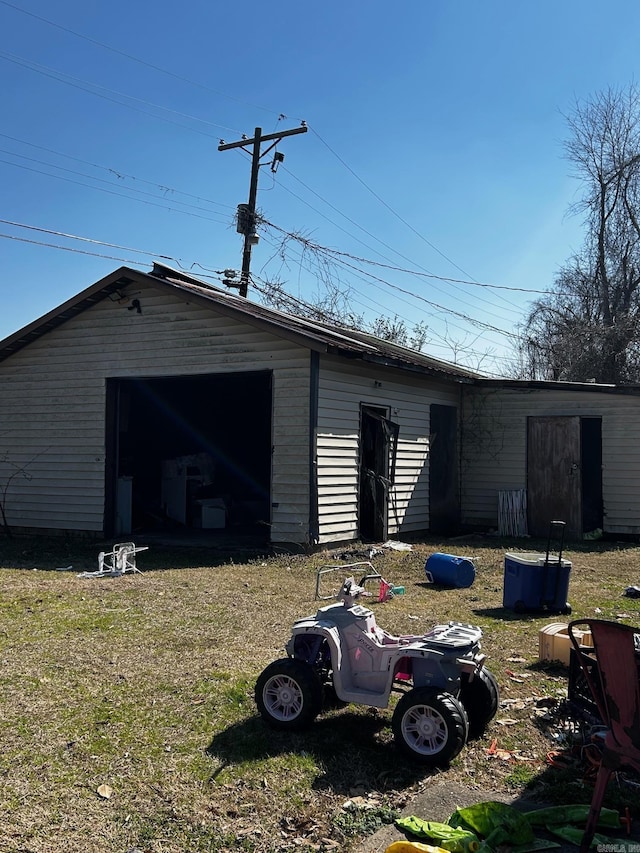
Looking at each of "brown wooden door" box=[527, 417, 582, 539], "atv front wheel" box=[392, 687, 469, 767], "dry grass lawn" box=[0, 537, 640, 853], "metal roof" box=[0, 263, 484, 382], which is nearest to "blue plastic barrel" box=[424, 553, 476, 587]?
"dry grass lawn" box=[0, 537, 640, 853]

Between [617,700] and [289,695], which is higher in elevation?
[617,700]

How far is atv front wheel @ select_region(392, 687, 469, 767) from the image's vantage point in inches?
145

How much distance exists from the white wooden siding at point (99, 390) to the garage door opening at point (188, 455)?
46 cm

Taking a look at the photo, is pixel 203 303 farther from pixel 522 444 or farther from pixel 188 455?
pixel 522 444

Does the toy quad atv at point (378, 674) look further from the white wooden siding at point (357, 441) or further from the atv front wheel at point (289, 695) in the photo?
the white wooden siding at point (357, 441)

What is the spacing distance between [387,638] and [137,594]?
14.9ft

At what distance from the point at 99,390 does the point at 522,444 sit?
8.41 meters

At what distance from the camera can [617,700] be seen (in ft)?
9.37

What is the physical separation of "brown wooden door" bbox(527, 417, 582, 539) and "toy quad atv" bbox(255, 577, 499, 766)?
34.1ft

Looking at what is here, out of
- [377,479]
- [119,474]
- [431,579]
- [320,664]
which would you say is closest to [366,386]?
[377,479]

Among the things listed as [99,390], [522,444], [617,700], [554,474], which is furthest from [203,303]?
[617,700]

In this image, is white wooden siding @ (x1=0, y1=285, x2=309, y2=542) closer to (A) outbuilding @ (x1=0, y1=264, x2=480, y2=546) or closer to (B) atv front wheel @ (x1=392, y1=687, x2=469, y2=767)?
(A) outbuilding @ (x1=0, y1=264, x2=480, y2=546)

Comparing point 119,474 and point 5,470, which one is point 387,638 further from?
point 5,470

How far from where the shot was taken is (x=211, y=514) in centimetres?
1522
